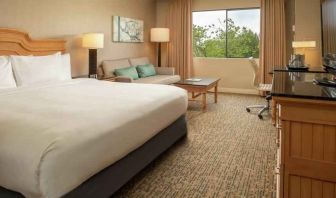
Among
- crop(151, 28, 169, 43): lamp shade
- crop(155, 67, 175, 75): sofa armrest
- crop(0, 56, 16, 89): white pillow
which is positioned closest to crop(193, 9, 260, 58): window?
crop(151, 28, 169, 43): lamp shade

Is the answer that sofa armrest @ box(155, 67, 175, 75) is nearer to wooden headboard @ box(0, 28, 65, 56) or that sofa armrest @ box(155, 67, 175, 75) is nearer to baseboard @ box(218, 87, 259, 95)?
baseboard @ box(218, 87, 259, 95)

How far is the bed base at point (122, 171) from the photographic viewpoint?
1.68 m

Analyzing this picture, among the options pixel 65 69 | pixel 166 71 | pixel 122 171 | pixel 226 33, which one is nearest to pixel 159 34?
pixel 166 71

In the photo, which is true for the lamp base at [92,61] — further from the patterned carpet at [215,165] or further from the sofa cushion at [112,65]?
the patterned carpet at [215,165]

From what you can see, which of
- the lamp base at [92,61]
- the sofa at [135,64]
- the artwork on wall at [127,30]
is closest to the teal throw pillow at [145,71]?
the sofa at [135,64]

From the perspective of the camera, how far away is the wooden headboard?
11.4 feet

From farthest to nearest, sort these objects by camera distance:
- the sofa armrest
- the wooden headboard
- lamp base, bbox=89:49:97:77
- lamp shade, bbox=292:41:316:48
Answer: the sofa armrest, lamp shade, bbox=292:41:316:48, lamp base, bbox=89:49:97:77, the wooden headboard

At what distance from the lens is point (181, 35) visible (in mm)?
7238

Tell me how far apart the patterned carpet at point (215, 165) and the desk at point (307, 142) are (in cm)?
63

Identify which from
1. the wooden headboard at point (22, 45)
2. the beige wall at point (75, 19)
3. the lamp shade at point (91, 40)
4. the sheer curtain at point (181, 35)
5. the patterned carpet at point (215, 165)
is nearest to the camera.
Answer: the patterned carpet at point (215, 165)

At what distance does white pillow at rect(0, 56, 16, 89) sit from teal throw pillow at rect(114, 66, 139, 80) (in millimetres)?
2413

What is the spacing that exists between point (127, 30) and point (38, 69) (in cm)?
321

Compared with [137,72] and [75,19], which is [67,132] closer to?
[75,19]

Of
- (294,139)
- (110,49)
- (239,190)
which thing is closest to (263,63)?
(110,49)
